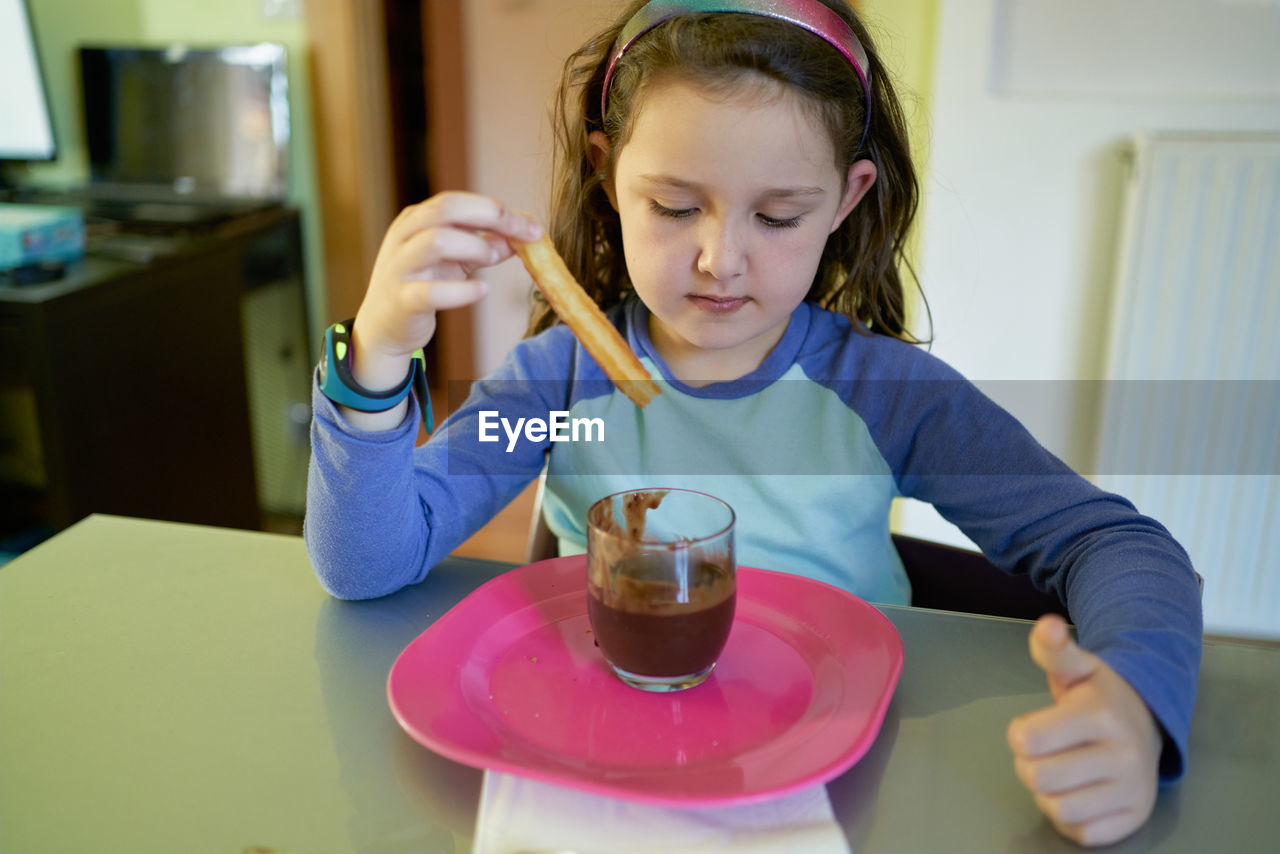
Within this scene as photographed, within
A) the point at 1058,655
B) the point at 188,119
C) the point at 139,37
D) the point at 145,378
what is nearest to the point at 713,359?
the point at 1058,655

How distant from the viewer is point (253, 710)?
0.70 metres

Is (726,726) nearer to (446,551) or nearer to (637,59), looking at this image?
(446,551)

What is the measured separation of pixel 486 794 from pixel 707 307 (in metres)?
0.51

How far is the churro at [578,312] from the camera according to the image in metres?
0.77

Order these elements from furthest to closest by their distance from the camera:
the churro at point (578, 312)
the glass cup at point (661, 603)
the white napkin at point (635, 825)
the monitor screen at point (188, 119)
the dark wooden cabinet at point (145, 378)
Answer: the monitor screen at point (188, 119) < the dark wooden cabinet at point (145, 378) < the churro at point (578, 312) < the glass cup at point (661, 603) < the white napkin at point (635, 825)

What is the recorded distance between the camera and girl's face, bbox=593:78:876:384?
88 cm

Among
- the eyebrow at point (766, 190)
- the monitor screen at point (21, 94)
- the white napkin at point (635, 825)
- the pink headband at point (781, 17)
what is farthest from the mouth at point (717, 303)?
the monitor screen at point (21, 94)

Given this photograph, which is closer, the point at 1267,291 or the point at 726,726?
the point at 726,726

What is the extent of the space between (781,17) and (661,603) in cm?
Result: 57

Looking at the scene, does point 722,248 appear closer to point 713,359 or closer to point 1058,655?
point 713,359

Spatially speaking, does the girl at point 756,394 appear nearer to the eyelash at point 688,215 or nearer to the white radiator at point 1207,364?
the eyelash at point 688,215

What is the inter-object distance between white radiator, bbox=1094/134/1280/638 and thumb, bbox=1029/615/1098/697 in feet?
4.99

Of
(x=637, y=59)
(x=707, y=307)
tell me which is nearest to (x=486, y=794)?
(x=707, y=307)

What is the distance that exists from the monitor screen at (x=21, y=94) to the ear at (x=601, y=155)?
177 cm
